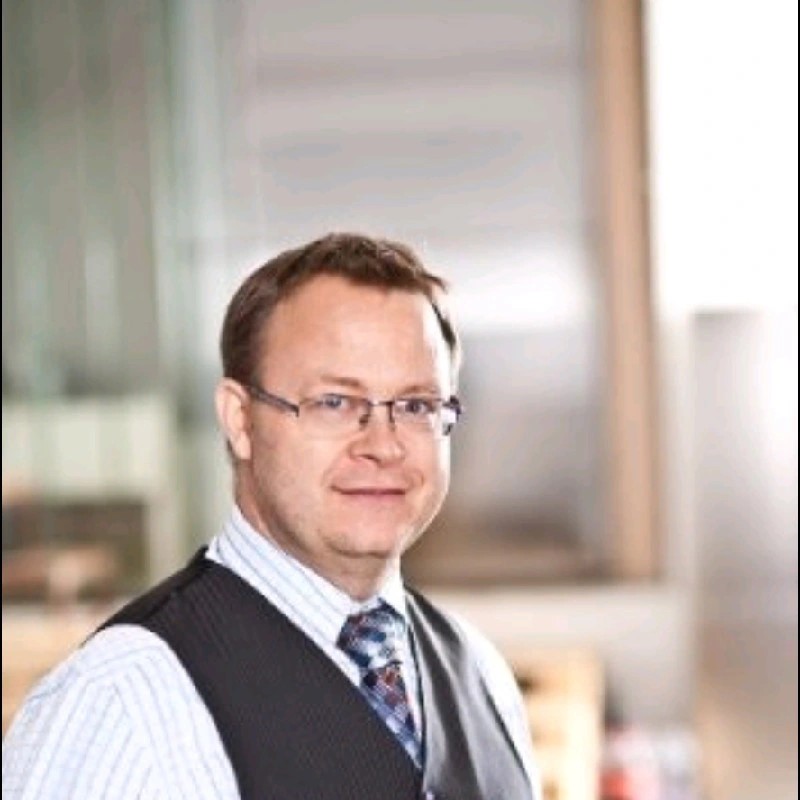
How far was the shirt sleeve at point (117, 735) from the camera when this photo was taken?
4.00 ft

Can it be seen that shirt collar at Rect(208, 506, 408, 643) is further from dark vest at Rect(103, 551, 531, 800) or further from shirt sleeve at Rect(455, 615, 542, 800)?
shirt sleeve at Rect(455, 615, 542, 800)

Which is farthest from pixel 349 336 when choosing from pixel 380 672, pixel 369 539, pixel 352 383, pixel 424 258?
pixel 424 258

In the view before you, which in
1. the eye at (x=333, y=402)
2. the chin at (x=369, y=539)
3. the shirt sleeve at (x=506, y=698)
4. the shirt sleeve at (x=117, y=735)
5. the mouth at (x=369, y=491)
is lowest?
the shirt sleeve at (x=506, y=698)

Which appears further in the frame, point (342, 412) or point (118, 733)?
point (342, 412)

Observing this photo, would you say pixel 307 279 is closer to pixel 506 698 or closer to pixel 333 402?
pixel 333 402

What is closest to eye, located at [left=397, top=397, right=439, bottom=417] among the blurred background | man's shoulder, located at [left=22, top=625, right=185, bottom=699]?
man's shoulder, located at [left=22, top=625, right=185, bottom=699]

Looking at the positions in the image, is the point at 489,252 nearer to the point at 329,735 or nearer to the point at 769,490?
the point at 769,490

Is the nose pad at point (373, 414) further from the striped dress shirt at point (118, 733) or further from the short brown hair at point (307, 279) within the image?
the striped dress shirt at point (118, 733)

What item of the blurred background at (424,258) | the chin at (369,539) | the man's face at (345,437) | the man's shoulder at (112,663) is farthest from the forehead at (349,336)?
the blurred background at (424,258)

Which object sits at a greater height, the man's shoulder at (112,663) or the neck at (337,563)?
the neck at (337,563)

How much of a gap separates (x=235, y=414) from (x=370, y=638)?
0.62 ft

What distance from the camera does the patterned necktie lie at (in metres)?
1.38

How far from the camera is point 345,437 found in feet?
4.39

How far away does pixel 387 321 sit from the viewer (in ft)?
4.45
